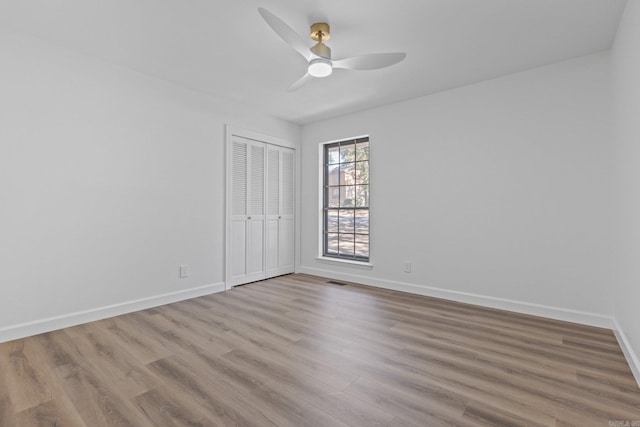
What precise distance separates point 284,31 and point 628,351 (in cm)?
328

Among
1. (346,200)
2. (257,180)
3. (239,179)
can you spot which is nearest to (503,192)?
(346,200)

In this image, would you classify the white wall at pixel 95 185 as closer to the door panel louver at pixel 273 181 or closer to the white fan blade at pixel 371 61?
the door panel louver at pixel 273 181

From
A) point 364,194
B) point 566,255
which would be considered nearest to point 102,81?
point 364,194

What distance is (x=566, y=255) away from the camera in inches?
116

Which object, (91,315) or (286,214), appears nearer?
(91,315)

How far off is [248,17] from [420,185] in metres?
2.68

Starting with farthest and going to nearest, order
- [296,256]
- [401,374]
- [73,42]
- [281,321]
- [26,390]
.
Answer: [296,256]
[281,321]
[73,42]
[401,374]
[26,390]

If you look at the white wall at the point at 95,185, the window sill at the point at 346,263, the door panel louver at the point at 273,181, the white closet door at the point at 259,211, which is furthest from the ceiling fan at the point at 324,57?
the window sill at the point at 346,263

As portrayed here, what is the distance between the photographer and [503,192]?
3295 mm

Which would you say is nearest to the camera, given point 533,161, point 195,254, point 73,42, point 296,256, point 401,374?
point 401,374

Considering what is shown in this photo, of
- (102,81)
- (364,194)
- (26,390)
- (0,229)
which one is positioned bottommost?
(26,390)

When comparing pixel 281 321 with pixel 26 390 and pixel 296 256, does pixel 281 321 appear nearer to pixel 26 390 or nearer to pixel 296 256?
pixel 26 390

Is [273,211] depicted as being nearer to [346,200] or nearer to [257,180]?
[257,180]

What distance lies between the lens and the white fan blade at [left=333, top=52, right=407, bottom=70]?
2.34m
